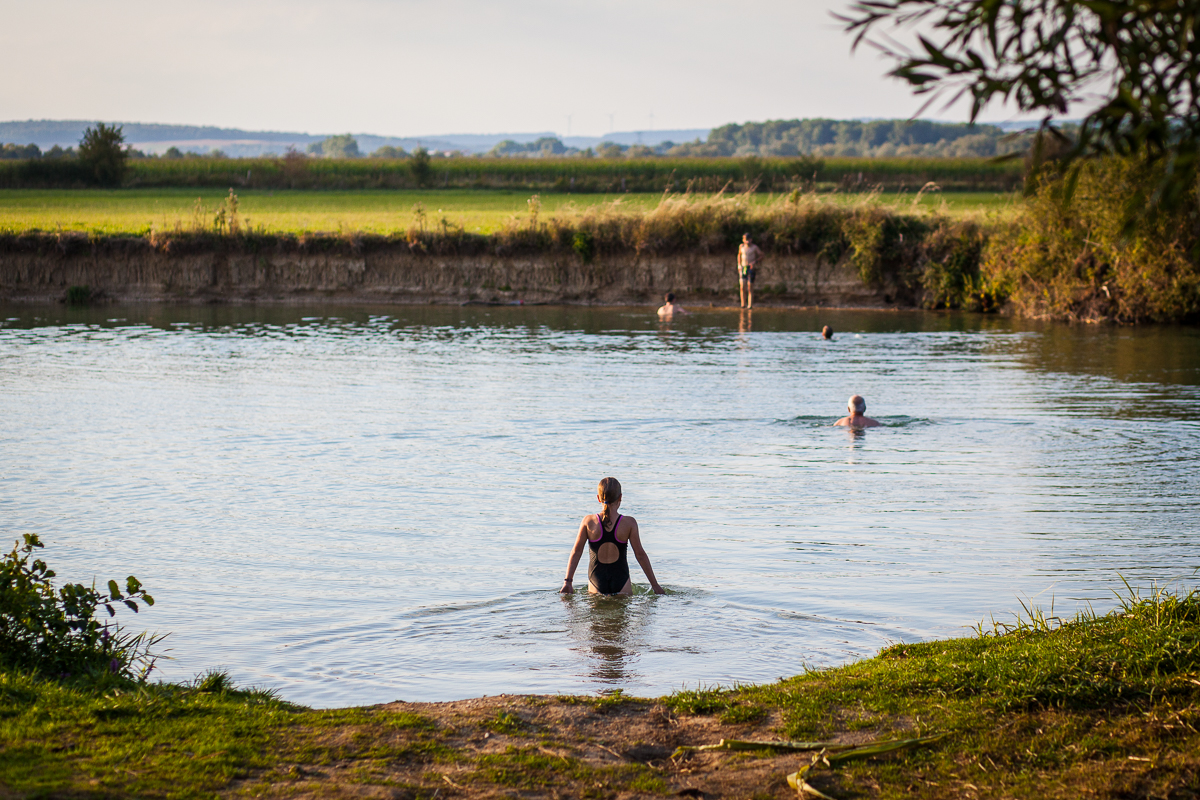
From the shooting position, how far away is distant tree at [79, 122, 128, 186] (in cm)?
6538

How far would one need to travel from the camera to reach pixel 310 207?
5666 centimetres

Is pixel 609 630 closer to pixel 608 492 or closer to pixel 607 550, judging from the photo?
pixel 607 550

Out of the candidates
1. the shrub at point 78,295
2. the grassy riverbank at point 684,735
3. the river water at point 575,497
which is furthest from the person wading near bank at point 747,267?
the grassy riverbank at point 684,735

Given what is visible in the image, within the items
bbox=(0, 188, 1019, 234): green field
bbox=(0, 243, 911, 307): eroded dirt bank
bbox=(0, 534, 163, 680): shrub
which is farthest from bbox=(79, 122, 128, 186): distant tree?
bbox=(0, 534, 163, 680): shrub

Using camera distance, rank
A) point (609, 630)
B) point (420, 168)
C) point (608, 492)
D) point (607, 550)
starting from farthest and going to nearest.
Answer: point (420, 168)
point (607, 550)
point (608, 492)
point (609, 630)

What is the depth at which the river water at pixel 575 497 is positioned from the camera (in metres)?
8.62

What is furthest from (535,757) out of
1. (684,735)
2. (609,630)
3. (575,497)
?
(575,497)

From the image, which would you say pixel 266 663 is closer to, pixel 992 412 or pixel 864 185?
pixel 992 412

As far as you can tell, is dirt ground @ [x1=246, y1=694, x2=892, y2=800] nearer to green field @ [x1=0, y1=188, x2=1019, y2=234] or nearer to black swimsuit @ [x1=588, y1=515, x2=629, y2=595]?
black swimsuit @ [x1=588, y1=515, x2=629, y2=595]

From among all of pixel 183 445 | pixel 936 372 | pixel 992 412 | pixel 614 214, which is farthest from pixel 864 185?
pixel 183 445

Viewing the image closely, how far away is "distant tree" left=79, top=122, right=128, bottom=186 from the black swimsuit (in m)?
64.6

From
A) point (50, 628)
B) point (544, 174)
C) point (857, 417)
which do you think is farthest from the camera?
point (544, 174)

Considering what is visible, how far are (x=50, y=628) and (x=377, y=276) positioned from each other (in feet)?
→ 124

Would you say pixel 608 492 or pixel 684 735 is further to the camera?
pixel 608 492
